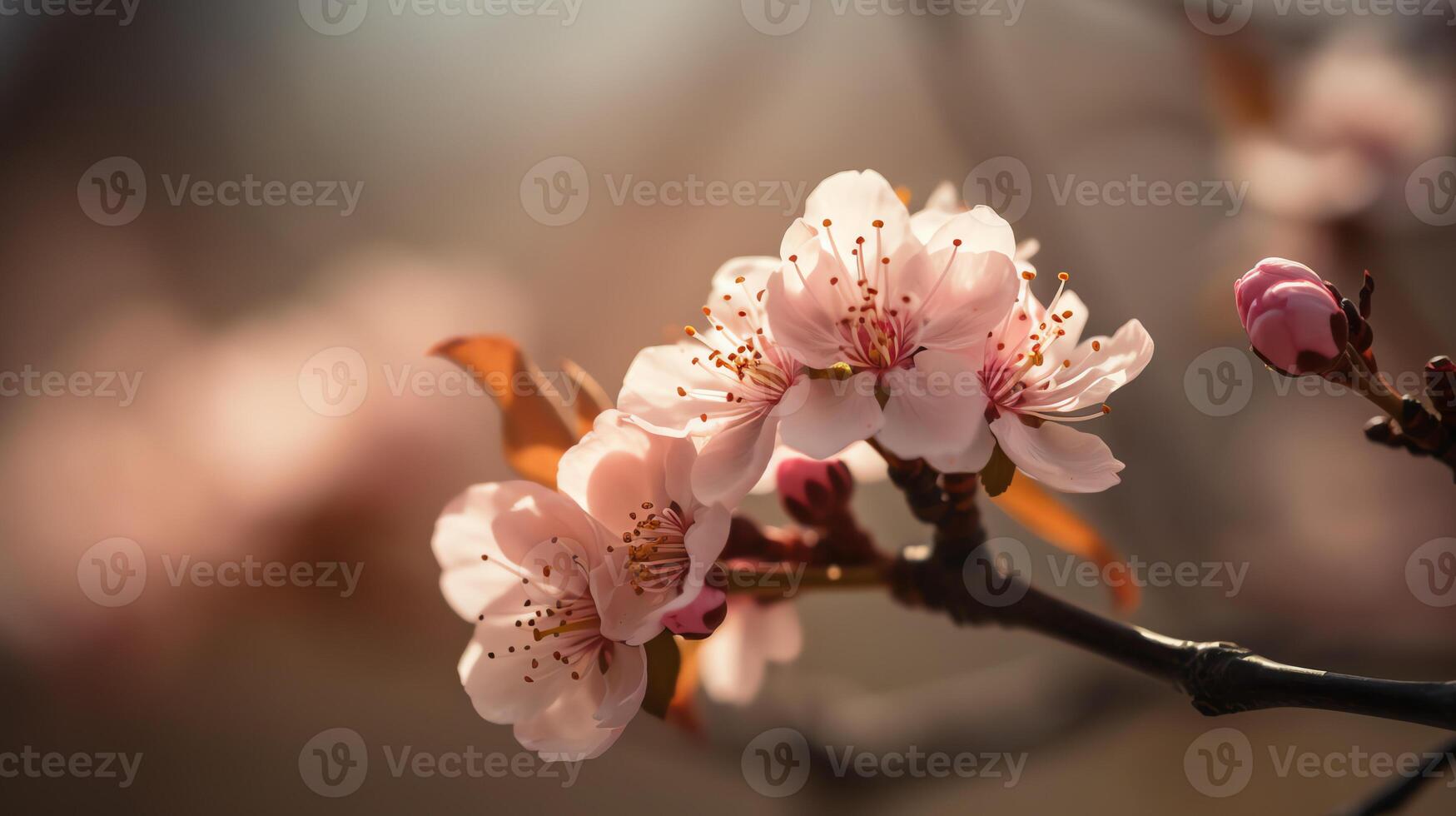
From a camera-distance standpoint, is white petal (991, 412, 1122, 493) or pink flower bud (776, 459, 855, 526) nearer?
white petal (991, 412, 1122, 493)

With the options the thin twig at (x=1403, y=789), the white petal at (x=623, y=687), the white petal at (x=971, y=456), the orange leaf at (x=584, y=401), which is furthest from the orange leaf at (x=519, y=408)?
the thin twig at (x=1403, y=789)

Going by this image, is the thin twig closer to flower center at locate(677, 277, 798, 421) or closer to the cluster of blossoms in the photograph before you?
the cluster of blossoms

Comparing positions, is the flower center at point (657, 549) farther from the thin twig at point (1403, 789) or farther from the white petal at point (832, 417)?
the thin twig at point (1403, 789)

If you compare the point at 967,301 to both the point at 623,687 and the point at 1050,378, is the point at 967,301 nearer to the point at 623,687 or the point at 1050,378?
the point at 1050,378

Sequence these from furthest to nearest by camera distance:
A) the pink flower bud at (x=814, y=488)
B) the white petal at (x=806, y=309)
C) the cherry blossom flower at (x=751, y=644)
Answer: the cherry blossom flower at (x=751, y=644) < the pink flower bud at (x=814, y=488) < the white petal at (x=806, y=309)

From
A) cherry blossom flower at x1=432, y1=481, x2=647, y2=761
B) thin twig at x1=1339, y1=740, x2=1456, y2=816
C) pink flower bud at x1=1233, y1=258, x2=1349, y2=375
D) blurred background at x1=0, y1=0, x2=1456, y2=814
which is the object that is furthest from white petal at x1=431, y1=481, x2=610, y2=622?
blurred background at x1=0, y1=0, x2=1456, y2=814

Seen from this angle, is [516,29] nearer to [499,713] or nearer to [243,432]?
[243,432]
